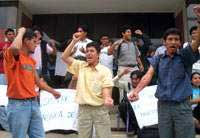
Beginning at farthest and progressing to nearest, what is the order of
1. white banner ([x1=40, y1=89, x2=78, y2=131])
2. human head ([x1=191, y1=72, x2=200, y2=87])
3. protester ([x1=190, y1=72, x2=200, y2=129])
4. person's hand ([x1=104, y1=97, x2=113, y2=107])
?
human head ([x1=191, y1=72, x2=200, y2=87]) < white banner ([x1=40, y1=89, x2=78, y2=131]) < protester ([x1=190, y1=72, x2=200, y2=129]) < person's hand ([x1=104, y1=97, x2=113, y2=107])

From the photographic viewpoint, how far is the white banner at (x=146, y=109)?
739 centimetres

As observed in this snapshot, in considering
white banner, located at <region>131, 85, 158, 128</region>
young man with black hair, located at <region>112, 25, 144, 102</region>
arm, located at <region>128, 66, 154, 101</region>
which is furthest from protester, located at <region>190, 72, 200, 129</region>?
arm, located at <region>128, 66, 154, 101</region>

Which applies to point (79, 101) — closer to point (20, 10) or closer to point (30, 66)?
point (30, 66)

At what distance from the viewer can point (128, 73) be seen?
8586 millimetres

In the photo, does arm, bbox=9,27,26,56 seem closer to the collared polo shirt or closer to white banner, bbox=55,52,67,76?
the collared polo shirt

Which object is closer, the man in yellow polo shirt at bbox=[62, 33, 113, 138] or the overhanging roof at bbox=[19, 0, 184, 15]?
the man in yellow polo shirt at bbox=[62, 33, 113, 138]

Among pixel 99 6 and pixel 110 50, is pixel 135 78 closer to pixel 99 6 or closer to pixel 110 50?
pixel 110 50

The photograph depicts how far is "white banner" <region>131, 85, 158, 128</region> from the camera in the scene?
291 inches

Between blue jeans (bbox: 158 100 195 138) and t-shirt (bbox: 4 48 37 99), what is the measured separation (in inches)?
57.3

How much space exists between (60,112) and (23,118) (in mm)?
2451

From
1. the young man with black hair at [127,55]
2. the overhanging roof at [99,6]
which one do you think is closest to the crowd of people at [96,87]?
the young man with black hair at [127,55]

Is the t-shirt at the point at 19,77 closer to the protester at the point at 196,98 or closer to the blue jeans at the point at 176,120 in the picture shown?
the blue jeans at the point at 176,120

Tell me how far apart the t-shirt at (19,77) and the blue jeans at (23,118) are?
88mm

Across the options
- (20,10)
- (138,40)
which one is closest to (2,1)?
(20,10)
